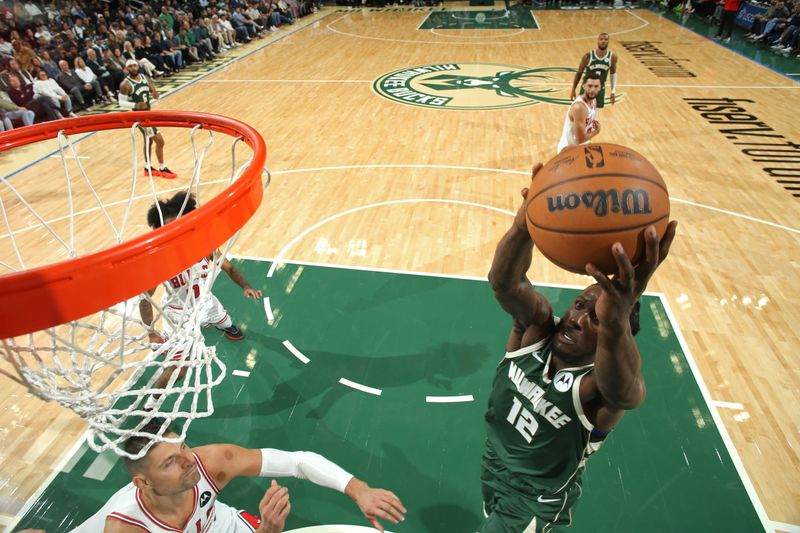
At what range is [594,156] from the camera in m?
1.68

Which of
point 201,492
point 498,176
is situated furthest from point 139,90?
point 201,492

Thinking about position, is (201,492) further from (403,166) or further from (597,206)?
(403,166)

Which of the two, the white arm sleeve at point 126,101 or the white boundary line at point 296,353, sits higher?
the white arm sleeve at point 126,101

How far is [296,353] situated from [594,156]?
3177mm

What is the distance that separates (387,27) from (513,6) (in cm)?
666

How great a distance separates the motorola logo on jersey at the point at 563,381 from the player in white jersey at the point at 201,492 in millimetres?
921

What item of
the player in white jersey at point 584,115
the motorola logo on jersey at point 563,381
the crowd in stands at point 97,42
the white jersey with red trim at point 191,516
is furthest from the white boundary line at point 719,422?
the crowd in stands at point 97,42

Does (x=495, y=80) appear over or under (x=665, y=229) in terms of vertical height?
under

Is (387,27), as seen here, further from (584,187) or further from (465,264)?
(584,187)

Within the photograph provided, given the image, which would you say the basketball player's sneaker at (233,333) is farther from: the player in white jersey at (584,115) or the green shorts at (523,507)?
the player in white jersey at (584,115)

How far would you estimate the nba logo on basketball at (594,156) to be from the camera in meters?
1.65

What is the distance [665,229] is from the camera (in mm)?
1589

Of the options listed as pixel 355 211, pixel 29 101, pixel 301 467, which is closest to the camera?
pixel 301 467

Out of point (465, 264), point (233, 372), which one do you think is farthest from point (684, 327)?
point (233, 372)
